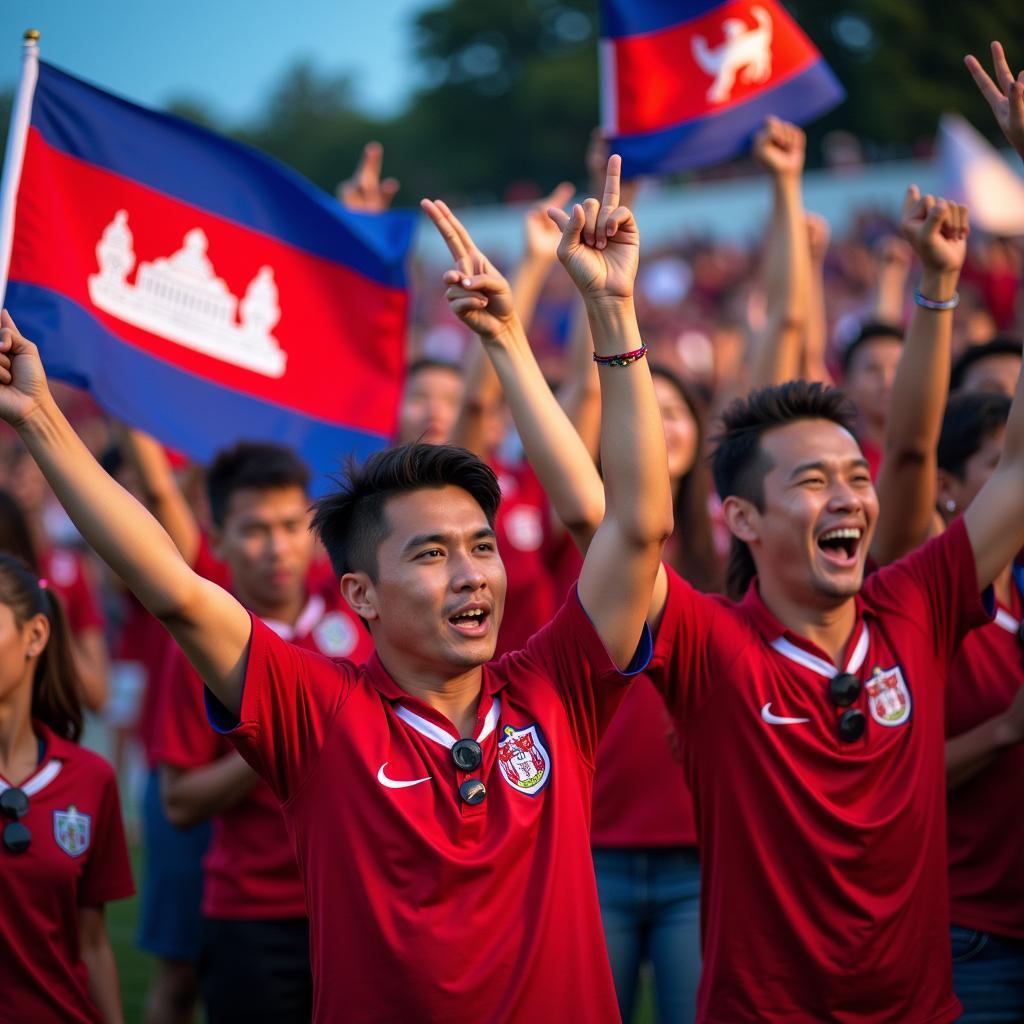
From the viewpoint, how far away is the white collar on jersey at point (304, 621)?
4.80 meters

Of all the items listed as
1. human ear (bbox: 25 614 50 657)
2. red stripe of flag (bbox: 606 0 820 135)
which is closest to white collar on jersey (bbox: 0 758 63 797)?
human ear (bbox: 25 614 50 657)

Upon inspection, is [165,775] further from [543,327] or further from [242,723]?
[543,327]

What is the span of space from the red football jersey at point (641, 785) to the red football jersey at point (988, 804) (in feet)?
2.64

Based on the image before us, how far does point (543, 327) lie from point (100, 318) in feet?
44.4

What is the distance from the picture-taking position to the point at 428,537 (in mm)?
3271

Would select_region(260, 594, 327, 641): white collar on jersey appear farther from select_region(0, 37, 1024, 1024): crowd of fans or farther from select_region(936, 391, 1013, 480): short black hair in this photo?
select_region(936, 391, 1013, 480): short black hair

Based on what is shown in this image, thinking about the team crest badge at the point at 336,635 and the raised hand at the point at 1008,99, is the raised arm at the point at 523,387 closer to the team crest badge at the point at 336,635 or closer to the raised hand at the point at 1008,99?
the raised hand at the point at 1008,99

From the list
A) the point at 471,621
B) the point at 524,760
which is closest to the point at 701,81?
the point at 471,621

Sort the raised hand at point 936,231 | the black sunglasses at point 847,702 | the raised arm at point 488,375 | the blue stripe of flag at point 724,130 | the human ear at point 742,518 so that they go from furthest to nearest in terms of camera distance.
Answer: the blue stripe of flag at point 724,130 → the raised arm at point 488,375 → the raised hand at point 936,231 → the human ear at point 742,518 → the black sunglasses at point 847,702

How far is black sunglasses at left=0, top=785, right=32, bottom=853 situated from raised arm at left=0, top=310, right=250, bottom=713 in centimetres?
100

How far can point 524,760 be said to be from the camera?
126 inches

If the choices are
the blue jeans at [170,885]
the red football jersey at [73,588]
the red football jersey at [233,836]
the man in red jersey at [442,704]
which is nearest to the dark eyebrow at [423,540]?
the man in red jersey at [442,704]

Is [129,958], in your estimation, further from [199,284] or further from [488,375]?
[488,375]

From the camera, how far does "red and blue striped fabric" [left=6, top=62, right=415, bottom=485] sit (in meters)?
4.75
